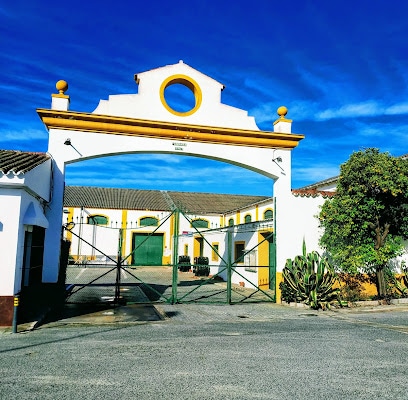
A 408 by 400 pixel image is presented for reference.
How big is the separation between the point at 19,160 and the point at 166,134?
4.24 m

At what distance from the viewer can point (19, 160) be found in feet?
32.8

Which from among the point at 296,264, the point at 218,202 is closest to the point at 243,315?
the point at 296,264

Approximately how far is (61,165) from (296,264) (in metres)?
7.71

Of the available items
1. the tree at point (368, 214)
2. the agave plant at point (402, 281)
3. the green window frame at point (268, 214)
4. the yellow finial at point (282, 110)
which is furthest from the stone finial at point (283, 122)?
the green window frame at point (268, 214)

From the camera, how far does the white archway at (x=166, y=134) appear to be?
11.2 metres

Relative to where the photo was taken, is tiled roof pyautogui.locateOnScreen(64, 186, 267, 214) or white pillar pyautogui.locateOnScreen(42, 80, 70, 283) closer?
white pillar pyautogui.locateOnScreen(42, 80, 70, 283)

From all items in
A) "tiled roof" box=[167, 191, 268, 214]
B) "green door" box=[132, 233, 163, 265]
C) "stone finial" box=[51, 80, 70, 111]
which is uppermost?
"tiled roof" box=[167, 191, 268, 214]

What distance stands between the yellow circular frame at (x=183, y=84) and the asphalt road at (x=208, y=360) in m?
6.33

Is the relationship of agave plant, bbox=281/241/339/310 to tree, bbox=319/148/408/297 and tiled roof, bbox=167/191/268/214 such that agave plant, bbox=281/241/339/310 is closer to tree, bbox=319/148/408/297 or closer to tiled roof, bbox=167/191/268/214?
tree, bbox=319/148/408/297

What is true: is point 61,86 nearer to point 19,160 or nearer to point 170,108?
point 19,160

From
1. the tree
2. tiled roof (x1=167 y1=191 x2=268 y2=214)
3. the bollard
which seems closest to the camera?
the bollard

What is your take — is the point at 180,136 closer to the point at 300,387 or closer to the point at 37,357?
the point at 37,357

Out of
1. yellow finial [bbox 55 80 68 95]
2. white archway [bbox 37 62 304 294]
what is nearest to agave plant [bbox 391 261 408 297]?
white archway [bbox 37 62 304 294]

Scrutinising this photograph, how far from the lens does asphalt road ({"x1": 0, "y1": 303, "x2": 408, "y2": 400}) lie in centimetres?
480
